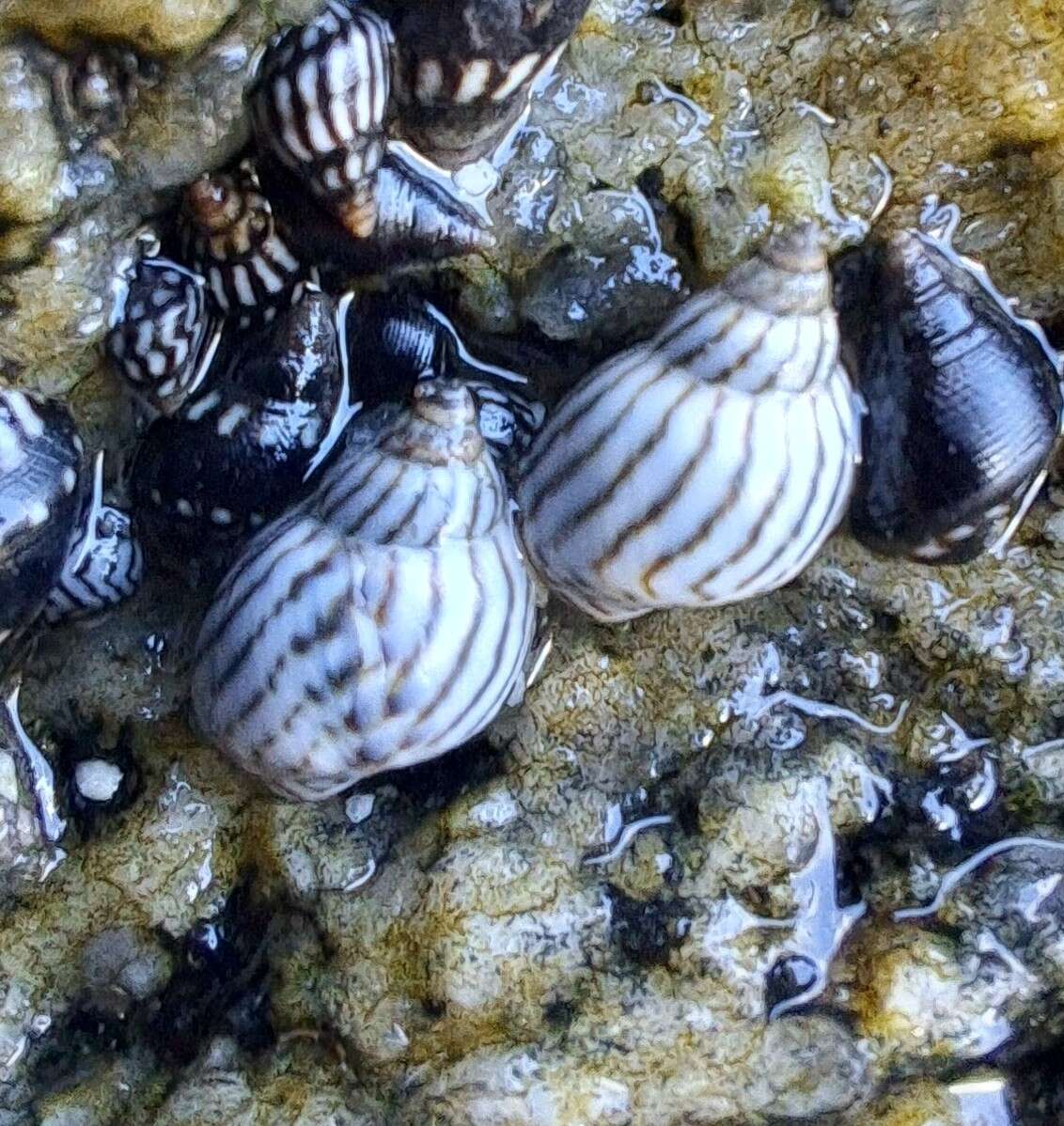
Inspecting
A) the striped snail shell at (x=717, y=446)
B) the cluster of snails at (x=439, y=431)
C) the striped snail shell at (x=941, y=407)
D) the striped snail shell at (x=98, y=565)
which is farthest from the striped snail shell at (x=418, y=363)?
the striped snail shell at (x=941, y=407)

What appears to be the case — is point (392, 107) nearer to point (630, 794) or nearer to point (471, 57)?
point (471, 57)

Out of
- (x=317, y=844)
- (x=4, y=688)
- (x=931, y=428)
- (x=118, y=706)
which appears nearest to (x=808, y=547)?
(x=931, y=428)

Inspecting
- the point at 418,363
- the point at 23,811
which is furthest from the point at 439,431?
the point at 23,811

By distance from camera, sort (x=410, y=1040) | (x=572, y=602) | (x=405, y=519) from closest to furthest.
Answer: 1. (x=405, y=519)
2. (x=410, y=1040)
3. (x=572, y=602)

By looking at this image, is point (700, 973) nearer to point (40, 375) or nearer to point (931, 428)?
point (931, 428)

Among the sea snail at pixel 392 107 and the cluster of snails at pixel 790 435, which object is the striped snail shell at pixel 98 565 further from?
the cluster of snails at pixel 790 435

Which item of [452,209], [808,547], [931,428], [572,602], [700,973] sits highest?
[452,209]

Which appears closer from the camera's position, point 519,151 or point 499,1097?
point 499,1097

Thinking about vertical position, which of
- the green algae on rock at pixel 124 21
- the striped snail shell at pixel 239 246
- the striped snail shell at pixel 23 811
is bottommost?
the striped snail shell at pixel 23 811
